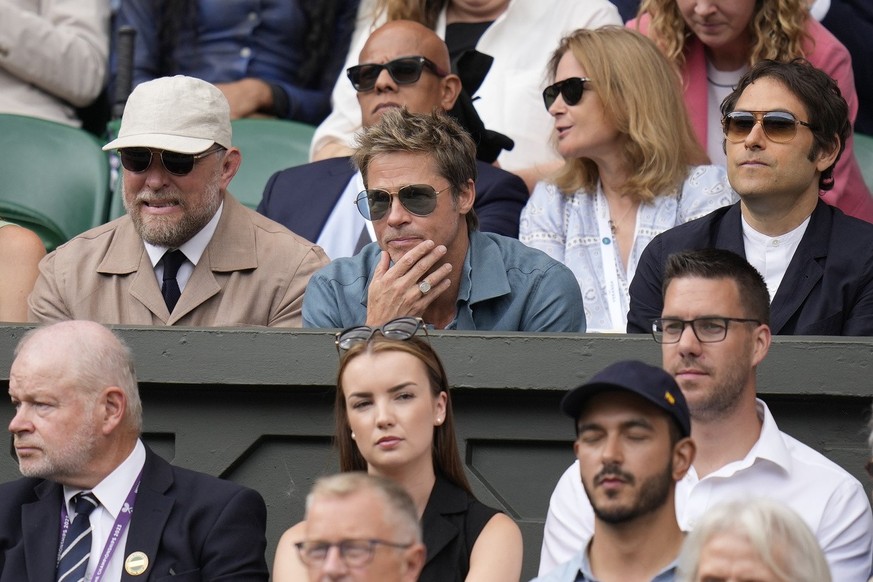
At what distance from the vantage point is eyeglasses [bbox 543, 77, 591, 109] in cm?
577

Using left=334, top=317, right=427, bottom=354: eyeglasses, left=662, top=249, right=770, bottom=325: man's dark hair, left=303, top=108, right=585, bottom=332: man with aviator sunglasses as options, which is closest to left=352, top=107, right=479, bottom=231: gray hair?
left=303, top=108, right=585, bottom=332: man with aviator sunglasses

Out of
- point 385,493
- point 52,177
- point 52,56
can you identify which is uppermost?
point 52,56

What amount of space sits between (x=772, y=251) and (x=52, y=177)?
3204mm

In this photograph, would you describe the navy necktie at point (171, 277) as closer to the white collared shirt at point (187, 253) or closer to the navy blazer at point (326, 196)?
the white collared shirt at point (187, 253)

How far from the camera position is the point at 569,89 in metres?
5.78

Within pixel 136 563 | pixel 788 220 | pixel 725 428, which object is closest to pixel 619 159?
pixel 788 220

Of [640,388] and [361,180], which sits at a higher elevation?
[361,180]

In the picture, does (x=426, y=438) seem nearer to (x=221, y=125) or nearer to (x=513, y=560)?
(x=513, y=560)

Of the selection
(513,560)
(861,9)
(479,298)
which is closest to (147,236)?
(479,298)

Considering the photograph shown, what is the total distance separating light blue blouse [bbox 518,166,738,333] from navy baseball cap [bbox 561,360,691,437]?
1.72 meters

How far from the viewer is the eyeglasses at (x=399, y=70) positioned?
6078 mm

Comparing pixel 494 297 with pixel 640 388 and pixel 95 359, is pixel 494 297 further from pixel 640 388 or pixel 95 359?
pixel 640 388

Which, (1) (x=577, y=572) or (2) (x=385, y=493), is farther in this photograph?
(1) (x=577, y=572)

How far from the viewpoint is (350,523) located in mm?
3588
